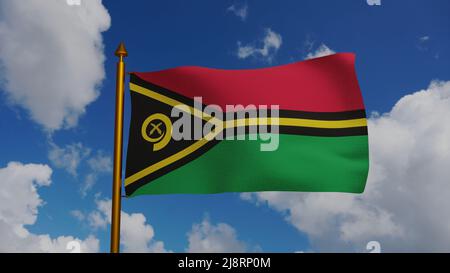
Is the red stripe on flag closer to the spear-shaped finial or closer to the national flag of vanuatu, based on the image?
the national flag of vanuatu

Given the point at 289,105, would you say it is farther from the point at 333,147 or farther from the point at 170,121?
the point at 170,121

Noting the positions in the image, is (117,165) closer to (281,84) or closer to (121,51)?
(121,51)

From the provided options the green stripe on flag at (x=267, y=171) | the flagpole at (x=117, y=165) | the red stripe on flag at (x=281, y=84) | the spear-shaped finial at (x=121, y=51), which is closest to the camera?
the flagpole at (x=117, y=165)

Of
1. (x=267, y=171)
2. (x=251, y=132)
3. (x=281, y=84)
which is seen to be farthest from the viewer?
(x=281, y=84)

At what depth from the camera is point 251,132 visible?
10805 millimetres

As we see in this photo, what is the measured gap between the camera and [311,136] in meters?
10.9

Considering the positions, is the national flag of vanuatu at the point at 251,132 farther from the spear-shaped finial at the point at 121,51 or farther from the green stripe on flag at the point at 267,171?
the spear-shaped finial at the point at 121,51

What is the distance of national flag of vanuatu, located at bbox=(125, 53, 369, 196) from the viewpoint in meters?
10.6

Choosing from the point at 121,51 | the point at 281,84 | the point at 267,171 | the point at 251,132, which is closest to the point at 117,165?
the point at 121,51

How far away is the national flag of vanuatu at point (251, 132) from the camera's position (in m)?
10.6


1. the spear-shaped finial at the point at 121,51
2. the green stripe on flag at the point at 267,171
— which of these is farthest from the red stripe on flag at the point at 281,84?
the green stripe on flag at the point at 267,171

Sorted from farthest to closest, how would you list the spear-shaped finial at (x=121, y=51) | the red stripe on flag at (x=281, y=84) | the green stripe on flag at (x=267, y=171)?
1. the red stripe on flag at (x=281, y=84)
2. the green stripe on flag at (x=267, y=171)
3. the spear-shaped finial at (x=121, y=51)
